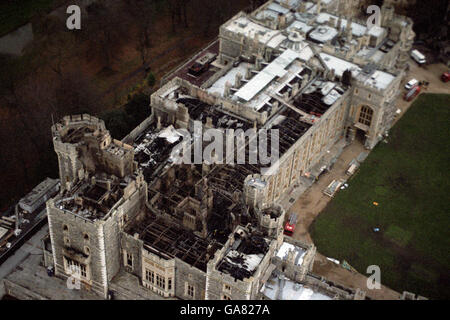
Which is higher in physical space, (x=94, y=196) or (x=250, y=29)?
(x=250, y=29)

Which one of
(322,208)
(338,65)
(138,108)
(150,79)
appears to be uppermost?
(338,65)

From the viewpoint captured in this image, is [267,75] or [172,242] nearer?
[172,242]

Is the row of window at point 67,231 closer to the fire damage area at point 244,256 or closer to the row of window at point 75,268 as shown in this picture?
the row of window at point 75,268

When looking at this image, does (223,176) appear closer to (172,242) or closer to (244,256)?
(172,242)

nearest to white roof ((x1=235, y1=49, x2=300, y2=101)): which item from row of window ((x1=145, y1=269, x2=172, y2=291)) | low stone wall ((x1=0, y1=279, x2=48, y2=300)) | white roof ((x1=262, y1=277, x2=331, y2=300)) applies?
white roof ((x1=262, y1=277, x2=331, y2=300))

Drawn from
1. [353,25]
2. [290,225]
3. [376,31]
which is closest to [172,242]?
[290,225]

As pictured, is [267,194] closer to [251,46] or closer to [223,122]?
[223,122]
